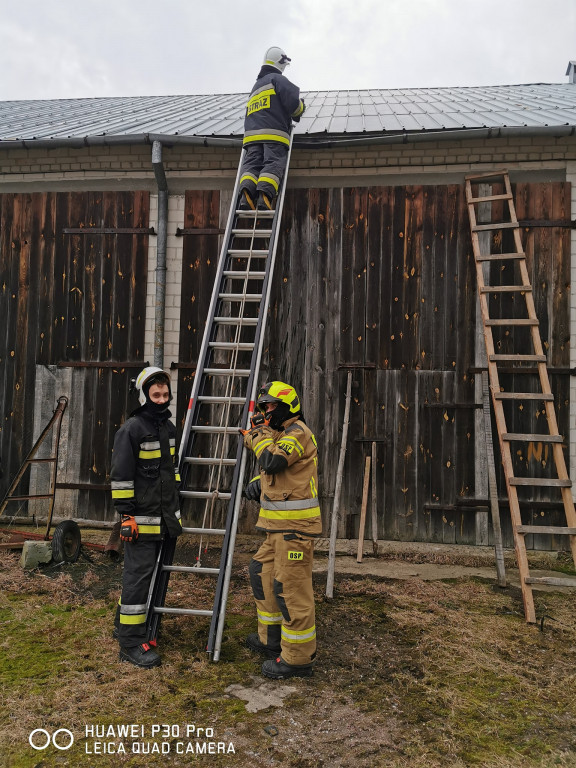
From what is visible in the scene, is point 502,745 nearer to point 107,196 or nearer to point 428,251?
point 428,251

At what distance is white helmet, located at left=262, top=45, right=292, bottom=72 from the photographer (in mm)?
6328

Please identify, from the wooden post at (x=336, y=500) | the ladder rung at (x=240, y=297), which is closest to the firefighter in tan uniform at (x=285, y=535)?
the wooden post at (x=336, y=500)

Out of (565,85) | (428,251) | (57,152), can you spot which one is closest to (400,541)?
(428,251)

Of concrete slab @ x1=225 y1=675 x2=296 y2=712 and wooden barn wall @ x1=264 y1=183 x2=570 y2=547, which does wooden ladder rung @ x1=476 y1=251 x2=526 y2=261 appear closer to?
wooden barn wall @ x1=264 y1=183 x2=570 y2=547

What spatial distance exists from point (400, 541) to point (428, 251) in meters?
3.19

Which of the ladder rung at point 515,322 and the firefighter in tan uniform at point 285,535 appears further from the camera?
the ladder rung at point 515,322

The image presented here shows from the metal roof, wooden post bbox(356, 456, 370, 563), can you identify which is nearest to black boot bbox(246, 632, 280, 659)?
wooden post bbox(356, 456, 370, 563)

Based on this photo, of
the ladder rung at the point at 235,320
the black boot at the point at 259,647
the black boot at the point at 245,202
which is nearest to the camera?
the black boot at the point at 259,647

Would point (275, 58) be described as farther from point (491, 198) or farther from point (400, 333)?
point (400, 333)

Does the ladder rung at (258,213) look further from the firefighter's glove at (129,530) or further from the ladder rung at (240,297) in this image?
the firefighter's glove at (129,530)

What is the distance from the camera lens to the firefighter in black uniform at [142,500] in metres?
3.42

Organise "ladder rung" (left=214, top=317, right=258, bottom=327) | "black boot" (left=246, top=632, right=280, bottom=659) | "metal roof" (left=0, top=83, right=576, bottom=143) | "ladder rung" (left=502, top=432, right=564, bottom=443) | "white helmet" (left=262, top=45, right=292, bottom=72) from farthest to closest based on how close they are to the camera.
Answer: "white helmet" (left=262, top=45, right=292, bottom=72) → "metal roof" (left=0, top=83, right=576, bottom=143) → "ladder rung" (left=214, top=317, right=258, bottom=327) → "ladder rung" (left=502, top=432, right=564, bottom=443) → "black boot" (left=246, top=632, right=280, bottom=659)

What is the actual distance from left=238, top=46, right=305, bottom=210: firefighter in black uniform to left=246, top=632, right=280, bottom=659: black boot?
397 centimetres

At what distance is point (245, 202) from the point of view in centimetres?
589
